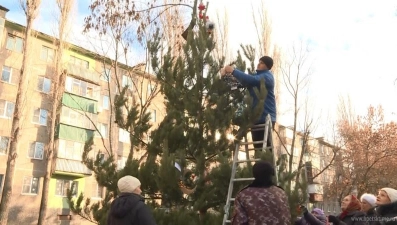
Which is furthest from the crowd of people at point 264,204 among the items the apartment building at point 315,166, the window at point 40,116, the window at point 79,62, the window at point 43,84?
the window at point 79,62

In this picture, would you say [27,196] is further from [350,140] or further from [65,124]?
[350,140]

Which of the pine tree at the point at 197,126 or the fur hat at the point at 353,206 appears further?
the pine tree at the point at 197,126

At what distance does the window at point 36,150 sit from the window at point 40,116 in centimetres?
135

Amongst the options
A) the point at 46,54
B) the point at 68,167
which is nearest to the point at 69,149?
the point at 68,167

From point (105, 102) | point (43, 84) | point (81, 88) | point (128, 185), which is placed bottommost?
point (128, 185)

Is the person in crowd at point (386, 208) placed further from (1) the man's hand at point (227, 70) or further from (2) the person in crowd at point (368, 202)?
(1) the man's hand at point (227, 70)

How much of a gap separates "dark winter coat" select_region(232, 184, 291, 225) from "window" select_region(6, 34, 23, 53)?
952 inches

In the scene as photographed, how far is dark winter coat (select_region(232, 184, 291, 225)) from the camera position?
3275mm

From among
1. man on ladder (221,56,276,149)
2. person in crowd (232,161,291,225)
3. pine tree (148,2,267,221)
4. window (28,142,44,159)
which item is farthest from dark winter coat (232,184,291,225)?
window (28,142,44,159)

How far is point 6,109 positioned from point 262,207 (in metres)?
22.9

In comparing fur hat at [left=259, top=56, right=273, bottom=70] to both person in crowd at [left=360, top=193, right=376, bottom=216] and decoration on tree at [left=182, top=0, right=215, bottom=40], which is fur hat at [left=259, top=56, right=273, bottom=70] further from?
person in crowd at [left=360, top=193, right=376, bottom=216]

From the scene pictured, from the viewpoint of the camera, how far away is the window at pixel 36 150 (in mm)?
23500

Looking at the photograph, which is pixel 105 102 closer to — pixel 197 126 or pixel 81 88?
pixel 81 88

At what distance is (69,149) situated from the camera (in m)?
24.4
